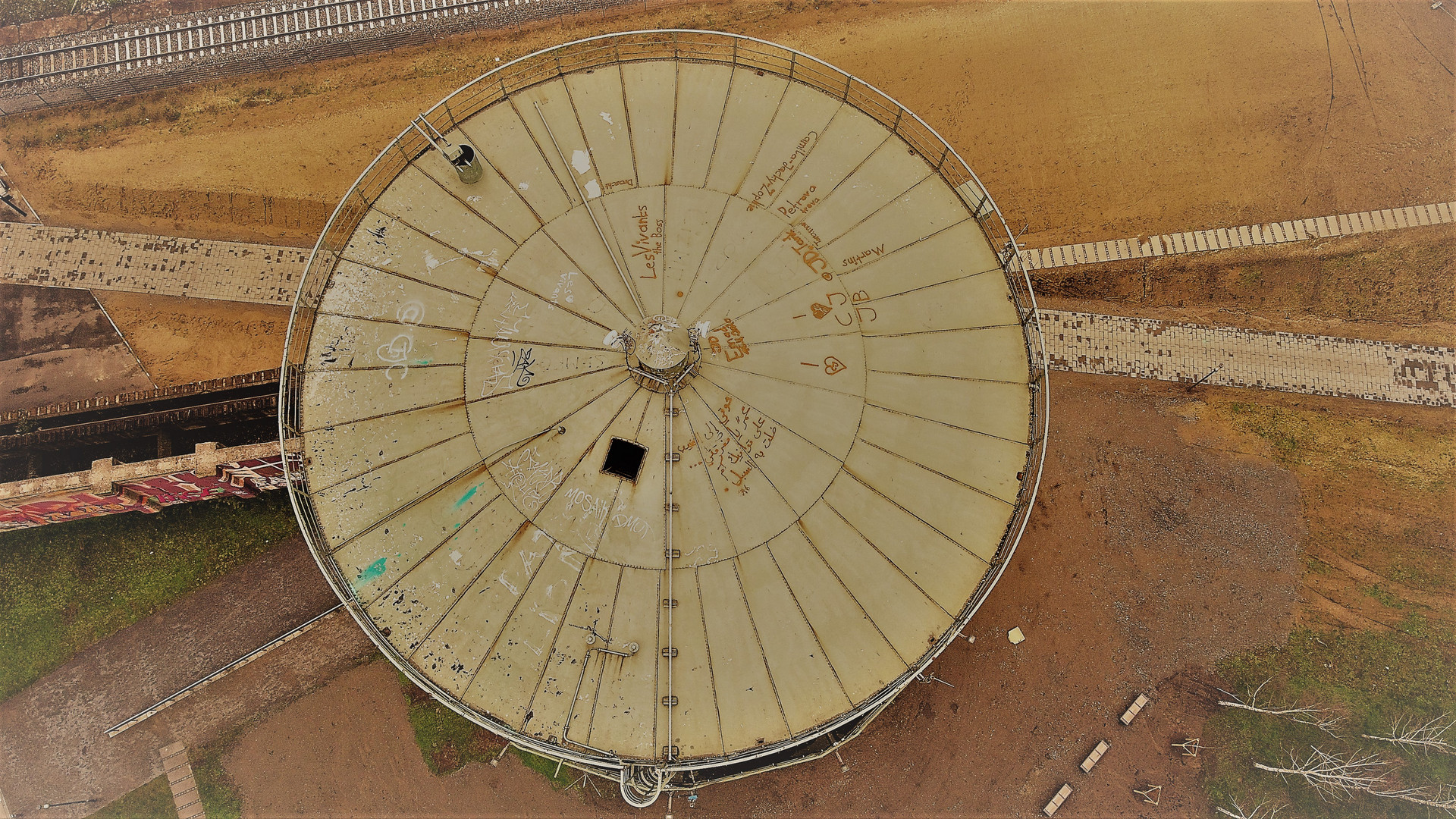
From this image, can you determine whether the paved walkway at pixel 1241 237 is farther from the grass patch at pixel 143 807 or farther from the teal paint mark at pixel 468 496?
the grass patch at pixel 143 807

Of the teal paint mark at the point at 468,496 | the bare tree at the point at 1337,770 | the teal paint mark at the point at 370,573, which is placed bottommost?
the bare tree at the point at 1337,770

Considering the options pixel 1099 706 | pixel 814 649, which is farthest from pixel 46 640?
pixel 1099 706

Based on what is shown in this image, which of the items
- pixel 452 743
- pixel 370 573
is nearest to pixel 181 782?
pixel 452 743

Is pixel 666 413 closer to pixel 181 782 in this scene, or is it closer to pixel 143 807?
pixel 181 782

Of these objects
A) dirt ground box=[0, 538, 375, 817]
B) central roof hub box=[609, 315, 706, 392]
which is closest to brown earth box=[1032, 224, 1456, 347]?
central roof hub box=[609, 315, 706, 392]

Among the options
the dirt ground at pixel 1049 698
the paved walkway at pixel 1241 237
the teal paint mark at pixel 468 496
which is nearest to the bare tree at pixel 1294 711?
the dirt ground at pixel 1049 698

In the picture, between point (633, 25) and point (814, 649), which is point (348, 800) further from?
point (633, 25)

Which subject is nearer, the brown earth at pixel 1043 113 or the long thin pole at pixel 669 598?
the long thin pole at pixel 669 598
